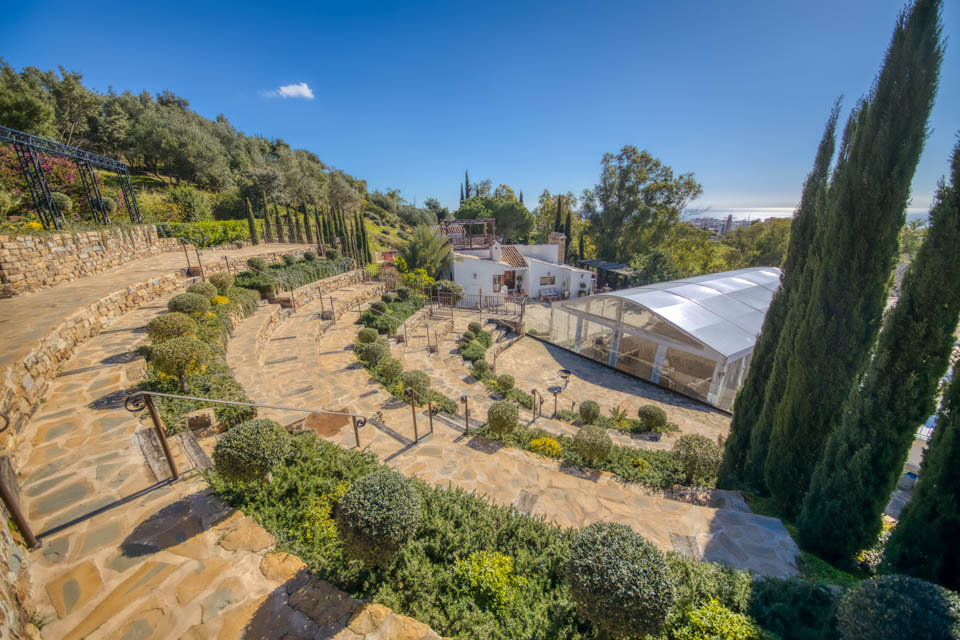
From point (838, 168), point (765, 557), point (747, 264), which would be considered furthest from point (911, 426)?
point (747, 264)

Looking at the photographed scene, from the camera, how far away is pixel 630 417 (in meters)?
10.4

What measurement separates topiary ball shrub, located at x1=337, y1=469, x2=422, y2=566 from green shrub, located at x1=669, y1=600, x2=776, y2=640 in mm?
2482

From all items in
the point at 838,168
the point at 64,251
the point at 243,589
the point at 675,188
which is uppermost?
the point at 675,188

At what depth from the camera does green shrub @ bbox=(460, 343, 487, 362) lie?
13.1 meters

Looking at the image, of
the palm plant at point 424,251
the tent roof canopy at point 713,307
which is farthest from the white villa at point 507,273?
the tent roof canopy at point 713,307

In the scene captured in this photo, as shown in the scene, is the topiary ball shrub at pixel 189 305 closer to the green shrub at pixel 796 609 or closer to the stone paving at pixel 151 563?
the stone paving at pixel 151 563

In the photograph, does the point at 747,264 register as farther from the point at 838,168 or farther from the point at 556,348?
the point at 838,168

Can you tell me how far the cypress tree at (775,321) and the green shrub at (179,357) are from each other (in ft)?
30.9

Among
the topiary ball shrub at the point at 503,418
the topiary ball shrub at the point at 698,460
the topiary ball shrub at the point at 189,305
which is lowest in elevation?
the topiary ball shrub at the point at 698,460

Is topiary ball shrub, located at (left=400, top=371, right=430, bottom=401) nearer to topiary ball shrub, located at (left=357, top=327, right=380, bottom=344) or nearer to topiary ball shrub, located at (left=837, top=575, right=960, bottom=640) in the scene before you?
topiary ball shrub, located at (left=357, top=327, right=380, bottom=344)

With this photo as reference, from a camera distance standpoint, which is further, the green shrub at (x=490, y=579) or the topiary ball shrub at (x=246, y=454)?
the topiary ball shrub at (x=246, y=454)

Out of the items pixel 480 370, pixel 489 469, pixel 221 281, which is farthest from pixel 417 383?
pixel 221 281

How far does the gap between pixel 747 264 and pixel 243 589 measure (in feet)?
134

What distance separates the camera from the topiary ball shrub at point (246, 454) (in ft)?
11.7
